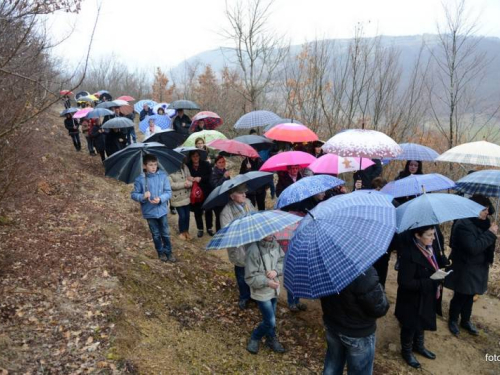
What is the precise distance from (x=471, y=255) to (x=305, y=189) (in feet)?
7.62

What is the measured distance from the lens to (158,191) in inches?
215

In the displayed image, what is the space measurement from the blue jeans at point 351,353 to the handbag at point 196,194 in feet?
13.7

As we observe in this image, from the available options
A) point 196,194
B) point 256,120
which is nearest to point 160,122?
point 256,120

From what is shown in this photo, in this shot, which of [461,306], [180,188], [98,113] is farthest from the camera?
[98,113]

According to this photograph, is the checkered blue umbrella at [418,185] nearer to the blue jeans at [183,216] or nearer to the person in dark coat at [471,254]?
the person in dark coat at [471,254]

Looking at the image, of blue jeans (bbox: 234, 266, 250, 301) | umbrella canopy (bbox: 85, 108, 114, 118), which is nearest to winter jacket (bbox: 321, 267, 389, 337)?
blue jeans (bbox: 234, 266, 250, 301)

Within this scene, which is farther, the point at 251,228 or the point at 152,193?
the point at 152,193

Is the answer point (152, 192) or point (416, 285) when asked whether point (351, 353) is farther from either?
point (152, 192)

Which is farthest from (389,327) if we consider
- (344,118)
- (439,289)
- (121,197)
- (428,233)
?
(344,118)

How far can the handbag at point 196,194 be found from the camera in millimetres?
6844

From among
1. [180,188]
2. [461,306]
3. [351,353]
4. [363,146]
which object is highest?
[363,146]

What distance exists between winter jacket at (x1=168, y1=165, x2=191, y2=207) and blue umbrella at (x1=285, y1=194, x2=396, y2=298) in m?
4.01

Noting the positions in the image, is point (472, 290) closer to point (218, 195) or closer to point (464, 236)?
point (464, 236)

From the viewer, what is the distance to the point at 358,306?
9.56 ft
